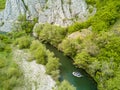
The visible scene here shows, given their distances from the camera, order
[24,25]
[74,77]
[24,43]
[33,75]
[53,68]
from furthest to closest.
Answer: [24,25] < [24,43] < [74,77] < [53,68] < [33,75]

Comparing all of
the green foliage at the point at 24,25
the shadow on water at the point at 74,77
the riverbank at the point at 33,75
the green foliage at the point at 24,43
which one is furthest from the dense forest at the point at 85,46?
the green foliage at the point at 24,25

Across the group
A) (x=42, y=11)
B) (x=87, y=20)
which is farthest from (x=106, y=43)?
(x=42, y=11)

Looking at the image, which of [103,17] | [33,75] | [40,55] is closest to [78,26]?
[103,17]

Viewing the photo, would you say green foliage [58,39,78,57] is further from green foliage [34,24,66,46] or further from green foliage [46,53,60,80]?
green foliage [34,24,66,46]

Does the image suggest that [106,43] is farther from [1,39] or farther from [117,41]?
[1,39]

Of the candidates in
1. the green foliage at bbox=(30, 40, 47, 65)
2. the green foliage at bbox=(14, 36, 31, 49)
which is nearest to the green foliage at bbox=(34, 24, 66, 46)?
the green foliage at bbox=(14, 36, 31, 49)

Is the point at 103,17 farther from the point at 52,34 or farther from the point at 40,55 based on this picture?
the point at 40,55
